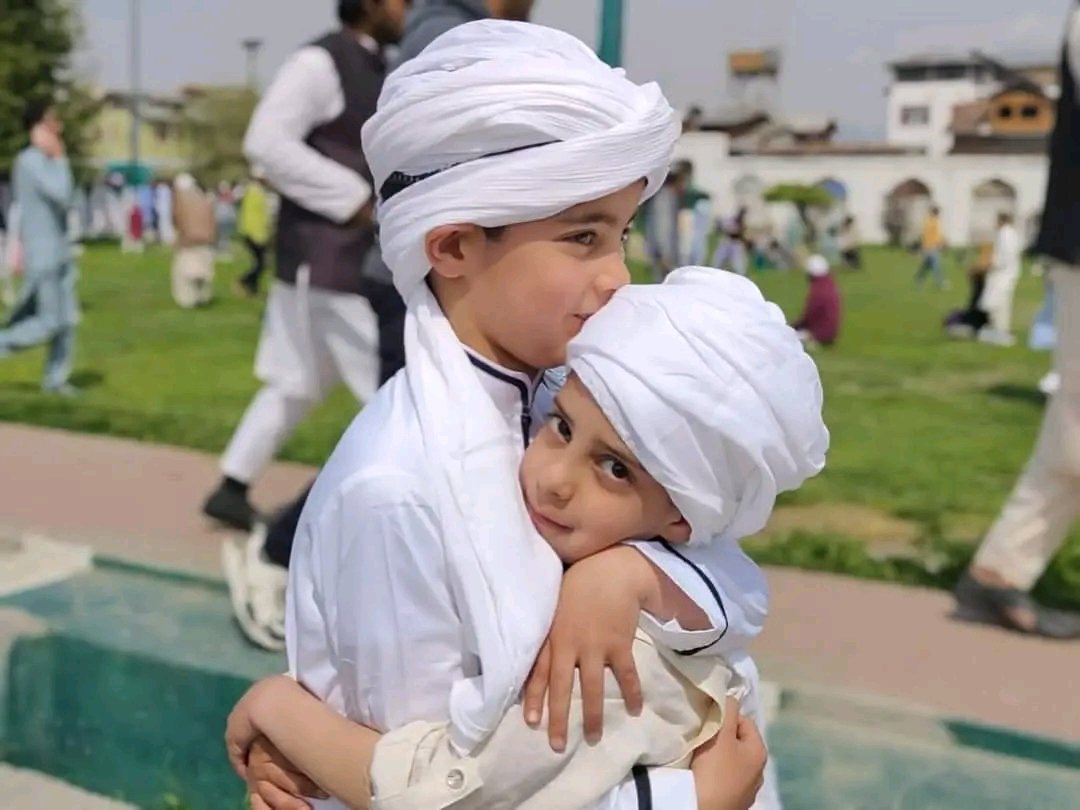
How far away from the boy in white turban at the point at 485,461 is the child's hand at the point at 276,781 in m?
0.07

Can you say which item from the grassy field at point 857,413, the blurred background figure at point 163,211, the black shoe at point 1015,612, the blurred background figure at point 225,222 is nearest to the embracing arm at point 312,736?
the black shoe at point 1015,612

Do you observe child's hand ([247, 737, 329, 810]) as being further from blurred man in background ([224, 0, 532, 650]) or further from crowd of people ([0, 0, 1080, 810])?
blurred man in background ([224, 0, 532, 650])

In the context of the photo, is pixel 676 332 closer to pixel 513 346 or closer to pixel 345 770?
pixel 513 346

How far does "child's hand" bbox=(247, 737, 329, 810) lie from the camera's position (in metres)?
1.54

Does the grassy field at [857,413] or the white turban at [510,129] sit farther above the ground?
the white turban at [510,129]

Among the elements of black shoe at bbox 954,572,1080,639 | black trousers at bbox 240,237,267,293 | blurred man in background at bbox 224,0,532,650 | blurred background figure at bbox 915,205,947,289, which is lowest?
blurred background figure at bbox 915,205,947,289

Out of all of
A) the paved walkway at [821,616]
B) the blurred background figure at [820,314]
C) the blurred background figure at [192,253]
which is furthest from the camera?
the blurred background figure at [192,253]

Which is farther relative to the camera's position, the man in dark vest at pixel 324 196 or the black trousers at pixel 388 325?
the man in dark vest at pixel 324 196

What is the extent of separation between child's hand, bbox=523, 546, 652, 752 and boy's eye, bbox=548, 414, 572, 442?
0.13 m

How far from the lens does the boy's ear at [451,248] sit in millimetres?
1442

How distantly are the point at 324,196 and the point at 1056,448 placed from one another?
2.34m

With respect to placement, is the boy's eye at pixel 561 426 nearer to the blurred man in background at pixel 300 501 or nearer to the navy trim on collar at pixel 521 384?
the navy trim on collar at pixel 521 384

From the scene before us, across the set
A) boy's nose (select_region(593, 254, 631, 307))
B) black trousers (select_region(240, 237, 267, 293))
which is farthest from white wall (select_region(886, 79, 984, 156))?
boy's nose (select_region(593, 254, 631, 307))

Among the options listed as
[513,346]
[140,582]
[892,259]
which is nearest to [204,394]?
[140,582]
